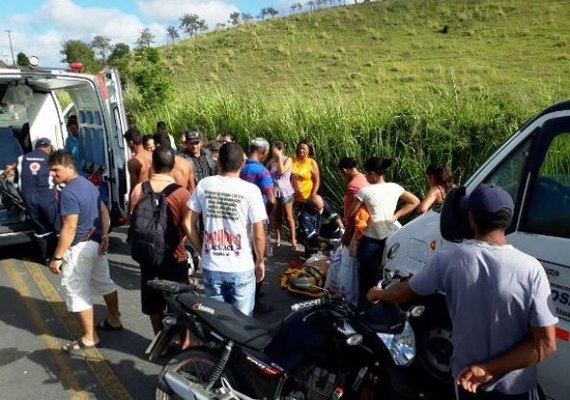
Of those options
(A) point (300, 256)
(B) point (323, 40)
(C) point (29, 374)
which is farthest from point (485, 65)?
(C) point (29, 374)

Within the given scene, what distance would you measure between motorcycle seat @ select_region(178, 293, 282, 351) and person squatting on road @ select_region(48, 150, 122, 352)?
1595 millimetres

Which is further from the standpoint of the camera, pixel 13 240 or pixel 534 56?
pixel 534 56

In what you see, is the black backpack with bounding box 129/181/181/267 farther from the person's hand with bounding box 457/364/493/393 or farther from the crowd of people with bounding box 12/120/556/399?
the person's hand with bounding box 457/364/493/393

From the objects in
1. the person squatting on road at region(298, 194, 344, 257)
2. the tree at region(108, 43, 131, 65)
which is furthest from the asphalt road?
the tree at region(108, 43, 131, 65)

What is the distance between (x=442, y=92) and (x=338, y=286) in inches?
194

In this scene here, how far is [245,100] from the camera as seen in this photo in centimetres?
1234

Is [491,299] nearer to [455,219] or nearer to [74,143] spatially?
[455,219]

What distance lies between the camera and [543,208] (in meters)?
3.08

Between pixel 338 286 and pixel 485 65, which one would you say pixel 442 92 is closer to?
pixel 338 286

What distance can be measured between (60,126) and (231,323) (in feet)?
27.9

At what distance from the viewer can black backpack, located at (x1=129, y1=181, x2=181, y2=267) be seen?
13.5 ft

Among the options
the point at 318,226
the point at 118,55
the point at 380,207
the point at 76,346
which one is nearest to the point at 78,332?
the point at 76,346

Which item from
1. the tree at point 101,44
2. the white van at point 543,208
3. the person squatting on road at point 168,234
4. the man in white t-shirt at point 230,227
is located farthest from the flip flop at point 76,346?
the tree at point 101,44

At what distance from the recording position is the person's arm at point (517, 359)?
209cm
